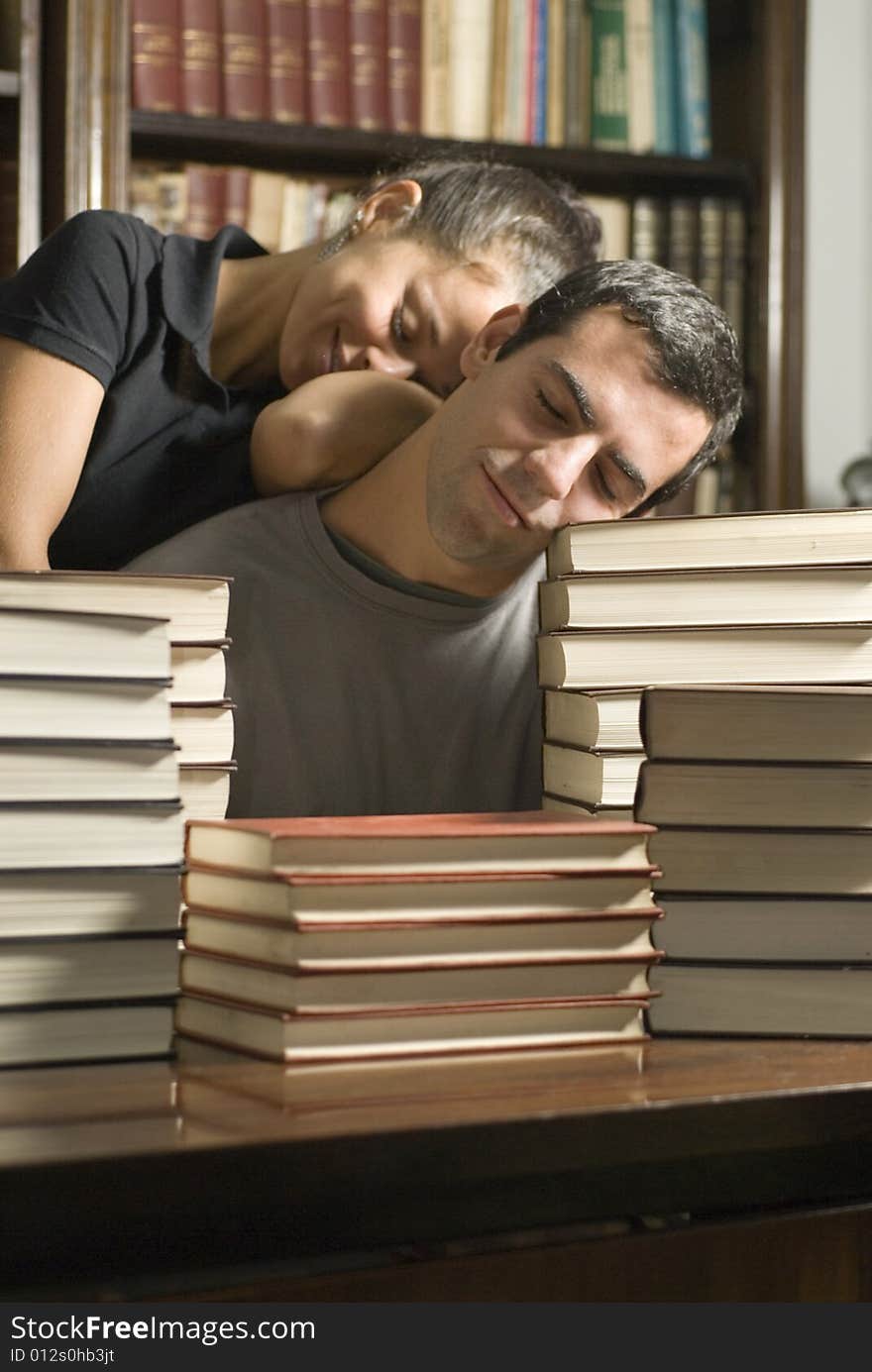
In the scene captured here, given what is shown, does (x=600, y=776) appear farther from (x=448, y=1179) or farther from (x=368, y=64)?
(x=368, y=64)

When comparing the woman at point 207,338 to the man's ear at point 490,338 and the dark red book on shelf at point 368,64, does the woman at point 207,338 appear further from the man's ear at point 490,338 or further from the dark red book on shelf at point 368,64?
the dark red book on shelf at point 368,64

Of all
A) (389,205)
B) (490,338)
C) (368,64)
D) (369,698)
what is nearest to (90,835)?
(369,698)

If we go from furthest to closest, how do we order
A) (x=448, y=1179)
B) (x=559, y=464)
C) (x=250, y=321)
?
1. (x=250, y=321)
2. (x=559, y=464)
3. (x=448, y=1179)

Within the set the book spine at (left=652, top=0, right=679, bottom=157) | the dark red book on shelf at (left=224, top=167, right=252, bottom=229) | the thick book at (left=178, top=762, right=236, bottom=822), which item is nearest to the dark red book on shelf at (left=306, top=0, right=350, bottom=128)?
the dark red book on shelf at (left=224, top=167, right=252, bottom=229)

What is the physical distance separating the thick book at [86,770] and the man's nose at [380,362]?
0.95 m

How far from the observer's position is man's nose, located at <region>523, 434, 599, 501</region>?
1181 mm

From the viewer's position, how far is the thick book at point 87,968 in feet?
2.31

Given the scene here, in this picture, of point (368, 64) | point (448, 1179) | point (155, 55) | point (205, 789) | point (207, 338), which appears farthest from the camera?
point (368, 64)

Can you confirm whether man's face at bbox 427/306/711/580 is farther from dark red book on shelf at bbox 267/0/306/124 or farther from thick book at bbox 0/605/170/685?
dark red book on shelf at bbox 267/0/306/124

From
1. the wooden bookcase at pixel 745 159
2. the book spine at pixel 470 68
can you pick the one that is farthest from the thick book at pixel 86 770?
the book spine at pixel 470 68

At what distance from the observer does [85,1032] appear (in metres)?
0.72

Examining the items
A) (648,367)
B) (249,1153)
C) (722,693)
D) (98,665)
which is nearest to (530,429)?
(648,367)

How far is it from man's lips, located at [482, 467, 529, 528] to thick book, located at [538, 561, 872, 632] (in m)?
0.26

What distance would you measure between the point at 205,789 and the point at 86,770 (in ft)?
0.54
